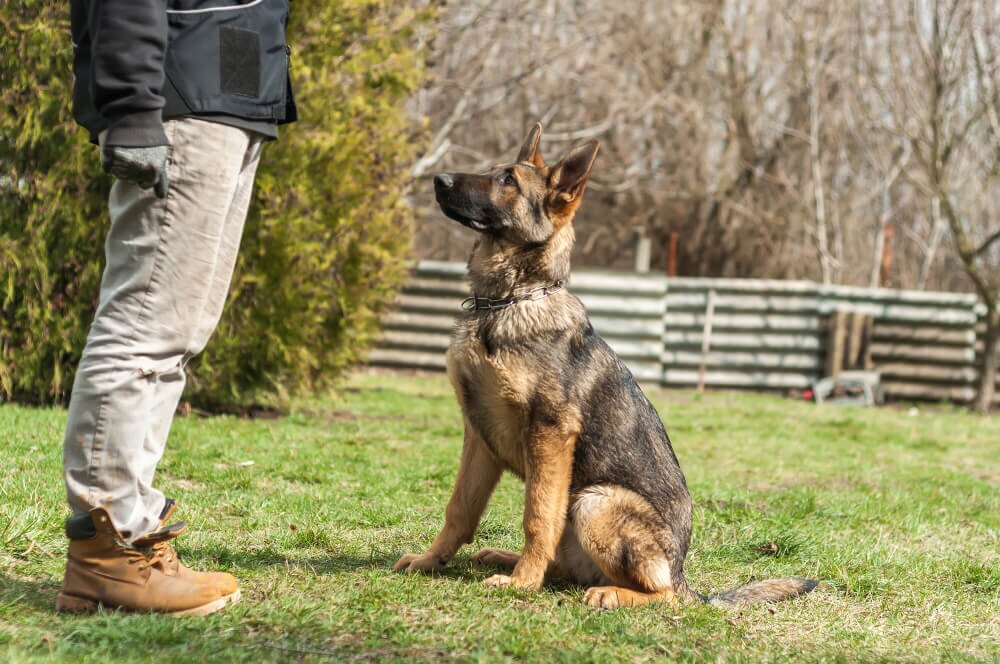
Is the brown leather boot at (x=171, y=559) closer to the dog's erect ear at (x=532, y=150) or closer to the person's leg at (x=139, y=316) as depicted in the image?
the person's leg at (x=139, y=316)

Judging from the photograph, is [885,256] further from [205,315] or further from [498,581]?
[205,315]

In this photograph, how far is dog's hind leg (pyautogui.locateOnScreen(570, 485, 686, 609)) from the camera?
3.84m

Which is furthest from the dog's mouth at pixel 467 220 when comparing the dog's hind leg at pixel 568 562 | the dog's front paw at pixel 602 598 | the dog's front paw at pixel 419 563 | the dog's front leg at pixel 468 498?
the dog's front paw at pixel 602 598

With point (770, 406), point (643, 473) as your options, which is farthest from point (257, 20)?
point (770, 406)

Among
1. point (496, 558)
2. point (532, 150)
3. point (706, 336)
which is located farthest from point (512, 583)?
point (706, 336)

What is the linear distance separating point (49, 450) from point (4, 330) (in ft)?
7.95

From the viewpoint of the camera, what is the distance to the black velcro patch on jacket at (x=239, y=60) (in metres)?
3.15

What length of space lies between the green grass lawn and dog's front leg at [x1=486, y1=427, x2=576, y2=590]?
11 cm

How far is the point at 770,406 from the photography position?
1249 centimetres

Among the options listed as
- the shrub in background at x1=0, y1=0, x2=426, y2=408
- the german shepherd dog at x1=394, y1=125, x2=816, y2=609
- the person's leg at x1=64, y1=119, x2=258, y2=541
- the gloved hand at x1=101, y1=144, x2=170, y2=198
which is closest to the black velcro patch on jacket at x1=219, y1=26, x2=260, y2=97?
the person's leg at x1=64, y1=119, x2=258, y2=541

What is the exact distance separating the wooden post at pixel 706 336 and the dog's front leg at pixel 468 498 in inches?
424

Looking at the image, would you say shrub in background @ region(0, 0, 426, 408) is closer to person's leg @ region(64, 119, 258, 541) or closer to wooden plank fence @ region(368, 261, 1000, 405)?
wooden plank fence @ region(368, 261, 1000, 405)

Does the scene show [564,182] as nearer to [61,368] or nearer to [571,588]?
[571,588]

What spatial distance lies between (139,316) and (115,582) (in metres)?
0.88
